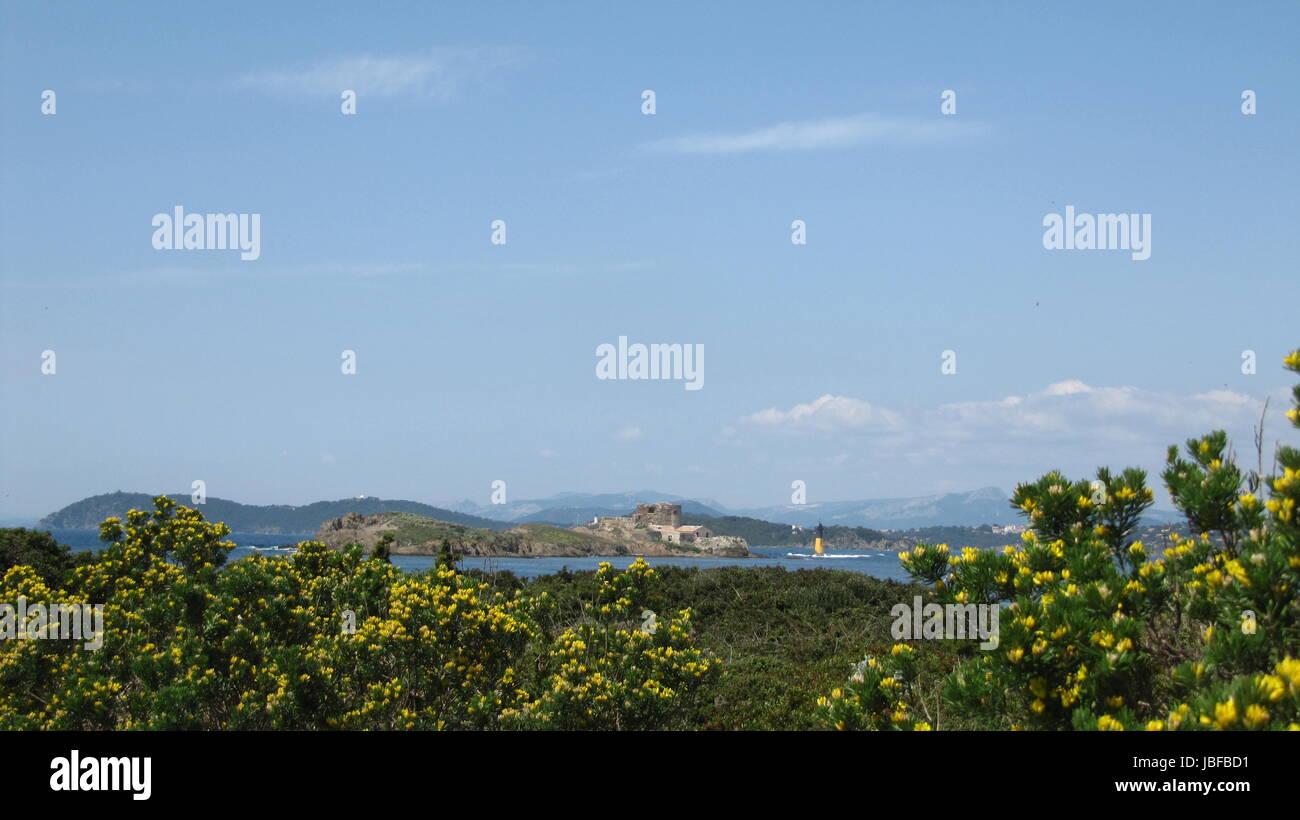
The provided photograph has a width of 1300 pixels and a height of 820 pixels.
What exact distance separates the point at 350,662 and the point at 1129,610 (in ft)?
28.6

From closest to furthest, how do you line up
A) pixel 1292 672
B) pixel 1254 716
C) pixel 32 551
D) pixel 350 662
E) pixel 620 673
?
pixel 1254 716 → pixel 1292 672 → pixel 620 673 → pixel 350 662 → pixel 32 551

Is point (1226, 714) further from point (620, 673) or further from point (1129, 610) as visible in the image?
point (620, 673)

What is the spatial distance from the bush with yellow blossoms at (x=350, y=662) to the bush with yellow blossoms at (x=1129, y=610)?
13.3 ft

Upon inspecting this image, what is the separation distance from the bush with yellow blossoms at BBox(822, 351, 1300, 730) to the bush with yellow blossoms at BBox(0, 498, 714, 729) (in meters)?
4.07

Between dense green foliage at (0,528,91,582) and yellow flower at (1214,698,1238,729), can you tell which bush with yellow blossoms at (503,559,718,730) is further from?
dense green foliage at (0,528,91,582)

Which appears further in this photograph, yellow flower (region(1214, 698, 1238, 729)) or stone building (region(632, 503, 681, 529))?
stone building (region(632, 503, 681, 529))

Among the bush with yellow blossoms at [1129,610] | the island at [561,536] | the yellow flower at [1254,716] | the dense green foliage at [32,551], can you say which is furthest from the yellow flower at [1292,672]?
the island at [561,536]

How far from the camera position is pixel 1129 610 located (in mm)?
6652

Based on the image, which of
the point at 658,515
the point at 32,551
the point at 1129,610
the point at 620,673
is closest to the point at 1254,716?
Answer: the point at 1129,610

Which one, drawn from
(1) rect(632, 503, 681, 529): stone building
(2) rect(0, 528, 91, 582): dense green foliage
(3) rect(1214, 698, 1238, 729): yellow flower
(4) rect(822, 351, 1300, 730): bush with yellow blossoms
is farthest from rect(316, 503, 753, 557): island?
(3) rect(1214, 698, 1238, 729): yellow flower

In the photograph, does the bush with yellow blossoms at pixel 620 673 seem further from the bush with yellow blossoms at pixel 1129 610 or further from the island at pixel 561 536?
the island at pixel 561 536

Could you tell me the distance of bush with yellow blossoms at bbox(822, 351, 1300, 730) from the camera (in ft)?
18.9
